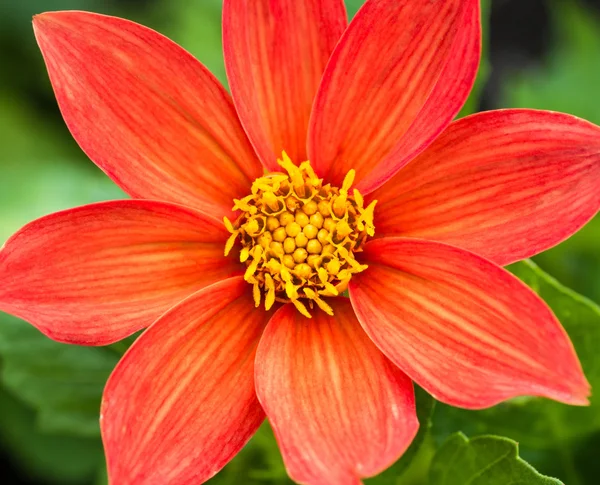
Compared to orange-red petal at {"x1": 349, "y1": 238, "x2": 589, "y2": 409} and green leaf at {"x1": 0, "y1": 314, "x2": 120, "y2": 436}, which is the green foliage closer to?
orange-red petal at {"x1": 349, "y1": 238, "x2": 589, "y2": 409}

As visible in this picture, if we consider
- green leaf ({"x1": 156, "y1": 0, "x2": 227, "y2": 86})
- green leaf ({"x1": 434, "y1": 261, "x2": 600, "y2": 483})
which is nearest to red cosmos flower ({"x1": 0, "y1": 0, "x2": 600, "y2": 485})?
green leaf ({"x1": 434, "y1": 261, "x2": 600, "y2": 483})

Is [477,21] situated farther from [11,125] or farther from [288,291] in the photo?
[11,125]

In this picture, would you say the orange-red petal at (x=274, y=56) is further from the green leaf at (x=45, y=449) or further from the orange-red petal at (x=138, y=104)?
the green leaf at (x=45, y=449)

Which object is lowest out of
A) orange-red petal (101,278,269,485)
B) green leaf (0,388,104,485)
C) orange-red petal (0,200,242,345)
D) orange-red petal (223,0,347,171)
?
green leaf (0,388,104,485)

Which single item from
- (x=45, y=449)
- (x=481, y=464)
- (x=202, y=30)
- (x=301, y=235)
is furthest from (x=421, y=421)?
(x=202, y=30)

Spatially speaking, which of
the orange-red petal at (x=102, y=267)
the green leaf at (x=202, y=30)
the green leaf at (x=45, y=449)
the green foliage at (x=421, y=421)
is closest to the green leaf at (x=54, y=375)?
the green leaf at (x=45, y=449)

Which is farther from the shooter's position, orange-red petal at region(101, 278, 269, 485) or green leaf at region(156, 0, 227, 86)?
green leaf at region(156, 0, 227, 86)
